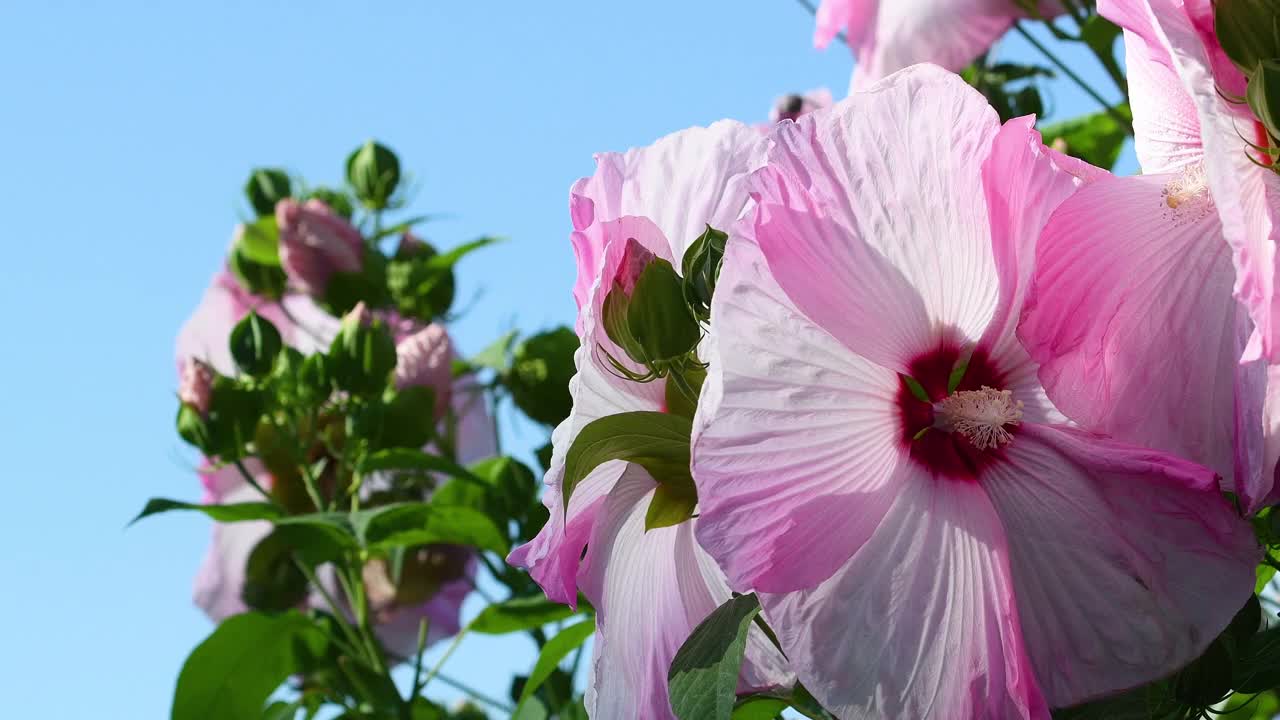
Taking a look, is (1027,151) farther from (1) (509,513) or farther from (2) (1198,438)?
(1) (509,513)

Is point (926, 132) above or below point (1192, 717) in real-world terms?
above

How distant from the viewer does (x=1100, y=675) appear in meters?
0.30

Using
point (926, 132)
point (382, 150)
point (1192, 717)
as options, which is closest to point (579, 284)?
point (926, 132)

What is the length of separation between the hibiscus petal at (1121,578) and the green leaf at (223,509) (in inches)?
23.0

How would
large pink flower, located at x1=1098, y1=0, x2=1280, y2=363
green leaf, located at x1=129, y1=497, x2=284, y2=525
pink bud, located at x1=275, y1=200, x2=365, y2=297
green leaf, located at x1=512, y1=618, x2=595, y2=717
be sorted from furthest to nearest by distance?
pink bud, located at x1=275, y1=200, x2=365, y2=297 → green leaf, located at x1=129, y1=497, x2=284, y2=525 → green leaf, located at x1=512, y1=618, x2=595, y2=717 → large pink flower, located at x1=1098, y1=0, x2=1280, y2=363

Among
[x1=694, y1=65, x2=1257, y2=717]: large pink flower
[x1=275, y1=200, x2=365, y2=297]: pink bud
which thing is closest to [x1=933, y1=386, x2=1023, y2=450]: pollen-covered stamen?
[x1=694, y1=65, x2=1257, y2=717]: large pink flower

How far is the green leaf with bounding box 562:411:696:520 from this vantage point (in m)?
0.33

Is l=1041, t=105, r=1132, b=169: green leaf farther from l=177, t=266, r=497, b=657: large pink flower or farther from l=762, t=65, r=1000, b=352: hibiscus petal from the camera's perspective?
l=762, t=65, r=1000, b=352: hibiscus petal

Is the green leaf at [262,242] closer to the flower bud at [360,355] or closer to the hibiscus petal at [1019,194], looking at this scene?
the flower bud at [360,355]

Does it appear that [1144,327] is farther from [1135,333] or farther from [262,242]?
[262,242]

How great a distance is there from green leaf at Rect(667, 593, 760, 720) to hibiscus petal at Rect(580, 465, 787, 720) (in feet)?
0.06

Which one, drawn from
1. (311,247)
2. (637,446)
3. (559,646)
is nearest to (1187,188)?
(637,446)

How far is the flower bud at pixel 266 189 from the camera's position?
1.25 metres

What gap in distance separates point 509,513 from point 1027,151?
2.08 feet
